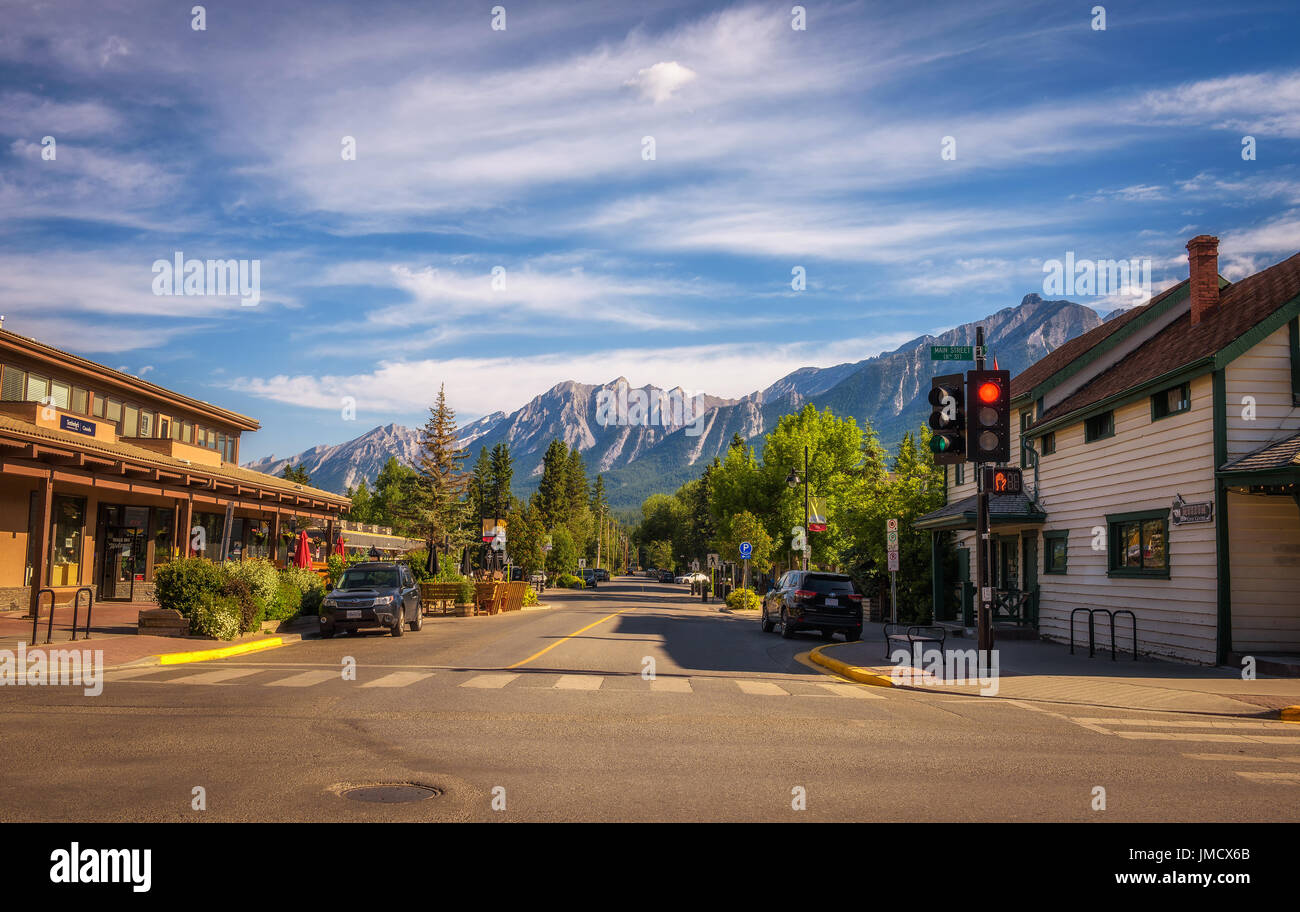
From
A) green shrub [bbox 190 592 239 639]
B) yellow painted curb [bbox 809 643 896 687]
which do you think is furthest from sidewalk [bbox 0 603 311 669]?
yellow painted curb [bbox 809 643 896 687]

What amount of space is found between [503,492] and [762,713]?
104014 mm

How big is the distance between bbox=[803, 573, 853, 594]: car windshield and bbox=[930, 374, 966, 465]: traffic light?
9618 mm

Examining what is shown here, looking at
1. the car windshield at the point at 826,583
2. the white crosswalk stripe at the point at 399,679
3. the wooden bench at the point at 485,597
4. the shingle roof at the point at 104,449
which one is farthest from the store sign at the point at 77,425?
the car windshield at the point at 826,583

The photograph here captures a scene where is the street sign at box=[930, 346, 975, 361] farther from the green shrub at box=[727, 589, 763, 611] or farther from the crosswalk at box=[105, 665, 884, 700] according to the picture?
the green shrub at box=[727, 589, 763, 611]

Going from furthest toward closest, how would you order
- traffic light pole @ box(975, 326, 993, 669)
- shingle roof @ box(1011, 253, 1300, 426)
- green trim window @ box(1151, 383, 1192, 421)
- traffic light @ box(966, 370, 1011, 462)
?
1. green trim window @ box(1151, 383, 1192, 421)
2. shingle roof @ box(1011, 253, 1300, 426)
3. traffic light pole @ box(975, 326, 993, 669)
4. traffic light @ box(966, 370, 1011, 462)

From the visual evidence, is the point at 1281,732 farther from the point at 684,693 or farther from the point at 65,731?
the point at 65,731

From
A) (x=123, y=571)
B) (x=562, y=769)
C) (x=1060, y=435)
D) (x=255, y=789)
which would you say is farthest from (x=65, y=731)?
(x=123, y=571)

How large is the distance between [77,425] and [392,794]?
88.5 feet

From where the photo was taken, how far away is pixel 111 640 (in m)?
18.2

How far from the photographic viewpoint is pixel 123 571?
106 feet

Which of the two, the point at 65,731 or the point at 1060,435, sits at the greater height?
the point at 1060,435

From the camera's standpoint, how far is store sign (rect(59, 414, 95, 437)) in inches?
1117

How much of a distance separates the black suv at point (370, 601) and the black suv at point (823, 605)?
974cm
